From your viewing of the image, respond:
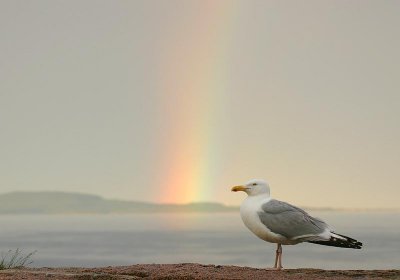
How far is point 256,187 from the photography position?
1230 cm

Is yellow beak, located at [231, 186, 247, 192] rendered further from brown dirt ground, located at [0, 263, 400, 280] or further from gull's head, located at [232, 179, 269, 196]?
brown dirt ground, located at [0, 263, 400, 280]

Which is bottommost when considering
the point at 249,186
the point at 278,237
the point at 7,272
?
the point at 7,272

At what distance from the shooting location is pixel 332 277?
35.3 feet

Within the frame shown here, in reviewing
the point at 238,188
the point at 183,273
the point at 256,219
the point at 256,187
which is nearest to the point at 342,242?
the point at 256,219

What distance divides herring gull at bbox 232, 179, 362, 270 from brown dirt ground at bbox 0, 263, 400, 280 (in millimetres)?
602

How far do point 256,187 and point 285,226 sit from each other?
1.05 meters

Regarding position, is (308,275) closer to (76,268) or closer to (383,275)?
(383,275)

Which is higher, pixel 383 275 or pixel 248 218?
pixel 248 218

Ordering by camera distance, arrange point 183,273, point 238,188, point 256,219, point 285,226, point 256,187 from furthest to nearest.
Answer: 1. point 238,188
2. point 256,187
3. point 256,219
4. point 285,226
5. point 183,273

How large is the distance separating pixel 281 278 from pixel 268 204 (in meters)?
2.01

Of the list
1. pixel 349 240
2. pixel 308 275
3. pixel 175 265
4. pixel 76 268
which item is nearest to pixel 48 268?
pixel 76 268

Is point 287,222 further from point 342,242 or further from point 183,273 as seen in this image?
point 183,273

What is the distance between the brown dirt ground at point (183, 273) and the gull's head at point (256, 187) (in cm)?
160

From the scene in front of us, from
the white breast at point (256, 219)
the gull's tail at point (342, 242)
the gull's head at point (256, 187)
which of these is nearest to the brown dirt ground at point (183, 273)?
the gull's tail at point (342, 242)
